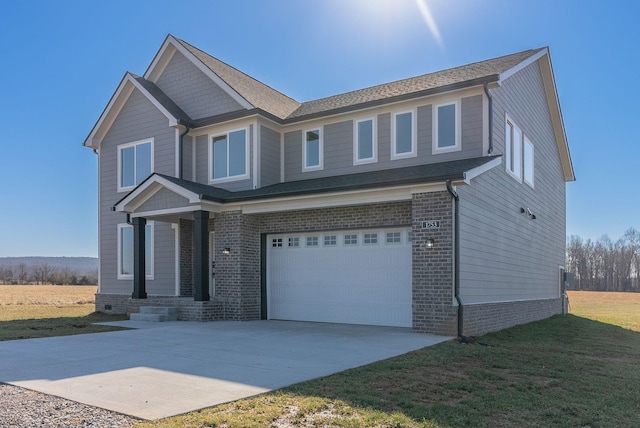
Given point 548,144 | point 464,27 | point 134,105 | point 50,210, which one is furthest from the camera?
point 50,210

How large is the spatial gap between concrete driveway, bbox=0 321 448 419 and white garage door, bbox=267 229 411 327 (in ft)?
2.40

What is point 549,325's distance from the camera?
15.3m

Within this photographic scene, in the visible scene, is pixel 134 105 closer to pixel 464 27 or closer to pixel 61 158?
pixel 464 27

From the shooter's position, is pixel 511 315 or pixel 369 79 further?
pixel 369 79

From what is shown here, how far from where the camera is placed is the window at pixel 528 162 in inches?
637

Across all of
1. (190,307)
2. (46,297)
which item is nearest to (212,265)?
(190,307)

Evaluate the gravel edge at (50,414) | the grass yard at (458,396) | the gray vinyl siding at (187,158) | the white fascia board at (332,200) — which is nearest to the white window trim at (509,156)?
the white fascia board at (332,200)

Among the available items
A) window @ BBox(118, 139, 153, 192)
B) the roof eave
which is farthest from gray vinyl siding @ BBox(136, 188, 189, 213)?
the roof eave

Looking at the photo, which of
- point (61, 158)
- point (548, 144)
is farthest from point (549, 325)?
point (61, 158)

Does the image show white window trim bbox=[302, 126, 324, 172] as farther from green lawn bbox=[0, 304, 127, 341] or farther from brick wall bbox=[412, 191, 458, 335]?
green lawn bbox=[0, 304, 127, 341]

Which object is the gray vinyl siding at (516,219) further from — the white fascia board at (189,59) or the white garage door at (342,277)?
the white fascia board at (189,59)

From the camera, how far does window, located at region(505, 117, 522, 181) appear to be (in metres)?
14.4

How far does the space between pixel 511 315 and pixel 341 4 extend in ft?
32.0

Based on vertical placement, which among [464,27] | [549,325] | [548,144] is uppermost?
[464,27]
